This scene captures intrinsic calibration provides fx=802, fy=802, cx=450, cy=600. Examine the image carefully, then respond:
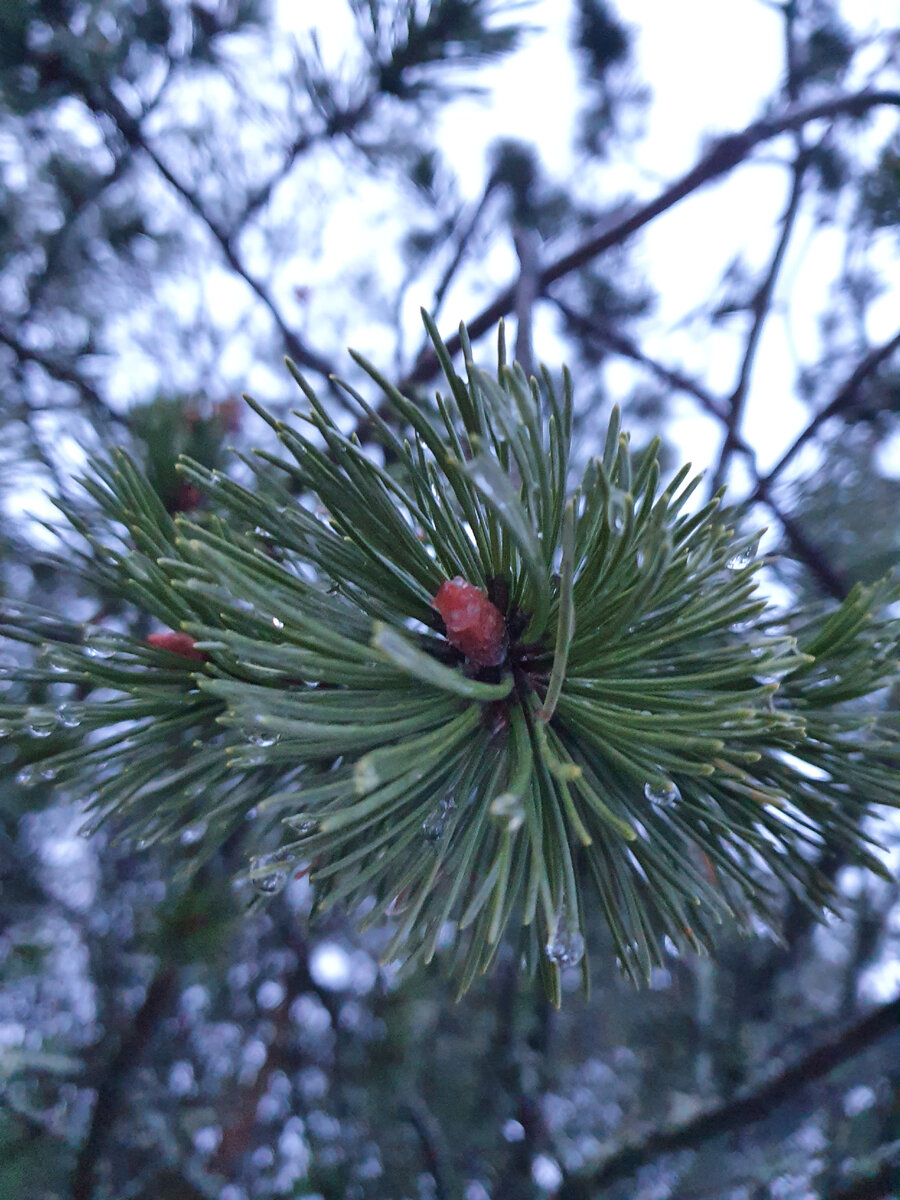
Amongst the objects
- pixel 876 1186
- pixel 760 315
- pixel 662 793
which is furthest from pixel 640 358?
pixel 876 1186

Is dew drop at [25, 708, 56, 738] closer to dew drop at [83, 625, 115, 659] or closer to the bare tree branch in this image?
dew drop at [83, 625, 115, 659]

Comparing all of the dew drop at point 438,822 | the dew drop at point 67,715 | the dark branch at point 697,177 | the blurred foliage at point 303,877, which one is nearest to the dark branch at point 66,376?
the blurred foliage at point 303,877

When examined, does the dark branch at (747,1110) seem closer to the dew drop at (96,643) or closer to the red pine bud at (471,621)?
the red pine bud at (471,621)

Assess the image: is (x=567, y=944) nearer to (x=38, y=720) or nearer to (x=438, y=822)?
(x=438, y=822)

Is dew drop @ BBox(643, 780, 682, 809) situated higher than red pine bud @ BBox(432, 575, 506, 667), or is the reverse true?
red pine bud @ BBox(432, 575, 506, 667)

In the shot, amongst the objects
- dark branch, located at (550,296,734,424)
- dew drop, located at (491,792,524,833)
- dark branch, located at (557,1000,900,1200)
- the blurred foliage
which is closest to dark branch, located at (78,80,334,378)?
the blurred foliage
